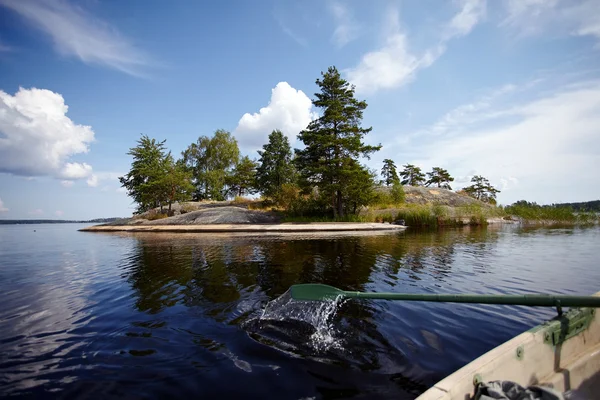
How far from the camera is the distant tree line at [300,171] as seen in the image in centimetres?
2614

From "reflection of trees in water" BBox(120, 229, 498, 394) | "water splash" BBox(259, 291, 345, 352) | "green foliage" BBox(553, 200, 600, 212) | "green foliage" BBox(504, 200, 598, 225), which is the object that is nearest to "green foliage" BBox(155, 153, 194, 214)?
"reflection of trees in water" BBox(120, 229, 498, 394)

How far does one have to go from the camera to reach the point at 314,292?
4102 millimetres

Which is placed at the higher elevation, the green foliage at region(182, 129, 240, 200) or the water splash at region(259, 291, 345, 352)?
the green foliage at region(182, 129, 240, 200)

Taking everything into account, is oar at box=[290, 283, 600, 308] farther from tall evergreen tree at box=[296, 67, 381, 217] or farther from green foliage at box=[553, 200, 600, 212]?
green foliage at box=[553, 200, 600, 212]

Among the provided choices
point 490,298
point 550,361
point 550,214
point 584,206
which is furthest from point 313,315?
point 584,206

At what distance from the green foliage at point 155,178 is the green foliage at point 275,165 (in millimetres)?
9367

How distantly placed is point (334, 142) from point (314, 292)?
2221 centimetres

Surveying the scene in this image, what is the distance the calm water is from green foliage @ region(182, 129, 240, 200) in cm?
3661

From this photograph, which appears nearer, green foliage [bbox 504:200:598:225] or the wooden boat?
the wooden boat

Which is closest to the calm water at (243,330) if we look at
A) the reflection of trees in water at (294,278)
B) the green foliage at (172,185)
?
the reflection of trees in water at (294,278)

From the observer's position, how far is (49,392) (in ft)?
9.82

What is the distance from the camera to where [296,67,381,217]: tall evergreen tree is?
25484 millimetres

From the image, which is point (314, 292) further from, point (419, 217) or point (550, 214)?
point (550, 214)

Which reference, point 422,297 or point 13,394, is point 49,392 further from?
point 422,297
